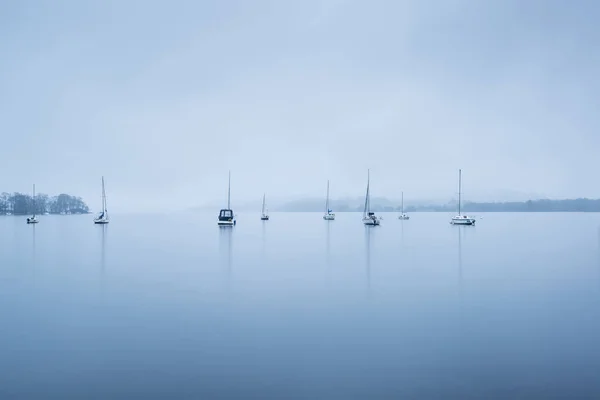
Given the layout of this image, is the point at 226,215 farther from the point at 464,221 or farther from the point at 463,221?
the point at 464,221

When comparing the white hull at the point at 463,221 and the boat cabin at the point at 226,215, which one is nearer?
the boat cabin at the point at 226,215

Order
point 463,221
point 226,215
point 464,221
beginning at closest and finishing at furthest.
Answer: point 226,215 < point 464,221 < point 463,221

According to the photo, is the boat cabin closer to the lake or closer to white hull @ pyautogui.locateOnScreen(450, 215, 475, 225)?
white hull @ pyautogui.locateOnScreen(450, 215, 475, 225)

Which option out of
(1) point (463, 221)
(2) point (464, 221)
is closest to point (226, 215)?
(1) point (463, 221)

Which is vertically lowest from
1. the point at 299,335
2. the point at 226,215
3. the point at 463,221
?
the point at 299,335

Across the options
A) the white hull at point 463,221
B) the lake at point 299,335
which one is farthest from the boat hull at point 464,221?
the lake at point 299,335

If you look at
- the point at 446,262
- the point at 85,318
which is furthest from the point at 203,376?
the point at 446,262

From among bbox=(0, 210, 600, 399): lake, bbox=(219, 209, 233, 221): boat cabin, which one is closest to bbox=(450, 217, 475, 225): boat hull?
bbox=(219, 209, 233, 221): boat cabin

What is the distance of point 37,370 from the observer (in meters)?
9.58

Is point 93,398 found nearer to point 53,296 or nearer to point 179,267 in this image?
point 53,296

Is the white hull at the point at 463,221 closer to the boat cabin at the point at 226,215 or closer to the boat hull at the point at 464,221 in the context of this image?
the boat hull at the point at 464,221

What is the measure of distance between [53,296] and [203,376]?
12.7m

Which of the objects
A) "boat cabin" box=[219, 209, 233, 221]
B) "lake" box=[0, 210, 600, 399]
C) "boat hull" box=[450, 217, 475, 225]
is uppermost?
"boat cabin" box=[219, 209, 233, 221]

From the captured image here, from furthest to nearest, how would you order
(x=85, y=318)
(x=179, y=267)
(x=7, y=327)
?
1. (x=179, y=267)
2. (x=85, y=318)
3. (x=7, y=327)
